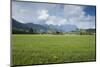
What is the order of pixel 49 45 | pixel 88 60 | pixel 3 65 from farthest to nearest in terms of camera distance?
1. pixel 88 60
2. pixel 49 45
3. pixel 3 65

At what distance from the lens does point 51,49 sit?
2822 mm

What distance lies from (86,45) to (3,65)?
4.11 ft

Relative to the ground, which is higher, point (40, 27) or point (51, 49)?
point (40, 27)

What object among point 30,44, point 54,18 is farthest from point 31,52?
point 54,18

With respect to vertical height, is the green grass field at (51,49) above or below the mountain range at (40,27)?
below

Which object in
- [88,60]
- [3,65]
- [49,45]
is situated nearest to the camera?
[3,65]

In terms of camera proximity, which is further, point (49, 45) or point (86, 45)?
point (86, 45)

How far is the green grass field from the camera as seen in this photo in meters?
2.68

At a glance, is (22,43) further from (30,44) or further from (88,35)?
(88,35)

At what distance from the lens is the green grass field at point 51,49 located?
268 cm

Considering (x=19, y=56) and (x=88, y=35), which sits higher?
(x=88, y=35)

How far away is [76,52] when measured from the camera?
9.67 feet

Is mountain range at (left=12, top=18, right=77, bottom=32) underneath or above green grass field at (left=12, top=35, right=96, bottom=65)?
above

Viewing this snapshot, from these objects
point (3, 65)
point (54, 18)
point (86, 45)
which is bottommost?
point (3, 65)
